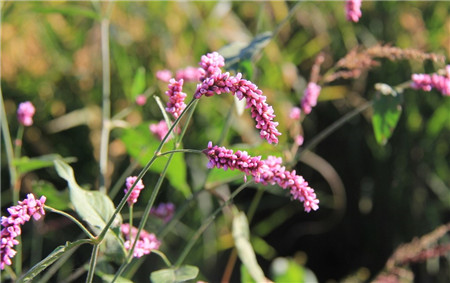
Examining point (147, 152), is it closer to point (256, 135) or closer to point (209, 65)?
point (209, 65)

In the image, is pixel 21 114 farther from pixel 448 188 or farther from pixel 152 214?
pixel 448 188

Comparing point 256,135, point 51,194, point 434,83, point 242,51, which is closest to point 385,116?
point 434,83

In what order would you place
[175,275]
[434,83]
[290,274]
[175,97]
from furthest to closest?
[290,274], [434,83], [175,275], [175,97]

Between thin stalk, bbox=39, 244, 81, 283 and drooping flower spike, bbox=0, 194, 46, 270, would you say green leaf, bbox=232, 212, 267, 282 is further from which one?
drooping flower spike, bbox=0, 194, 46, 270

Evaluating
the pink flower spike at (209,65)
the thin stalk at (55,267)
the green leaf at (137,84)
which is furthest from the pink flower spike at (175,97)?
the green leaf at (137,84)

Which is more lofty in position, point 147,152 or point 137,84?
point 137,84

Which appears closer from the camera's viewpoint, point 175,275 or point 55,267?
point 175,275

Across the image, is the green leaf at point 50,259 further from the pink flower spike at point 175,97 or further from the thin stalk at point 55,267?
the thin stalk at point 55,267

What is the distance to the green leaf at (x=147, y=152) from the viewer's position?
148 centimetres

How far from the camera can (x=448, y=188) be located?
8.71 ft

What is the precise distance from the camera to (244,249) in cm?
137

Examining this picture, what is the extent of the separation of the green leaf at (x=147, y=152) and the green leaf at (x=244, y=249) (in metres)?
0.16

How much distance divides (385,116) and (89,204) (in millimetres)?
607

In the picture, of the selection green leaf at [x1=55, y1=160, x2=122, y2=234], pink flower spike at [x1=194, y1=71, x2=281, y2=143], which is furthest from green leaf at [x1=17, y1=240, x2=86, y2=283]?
pink flower spike at [x1=194, y1=71, x2=281, y2=143]
